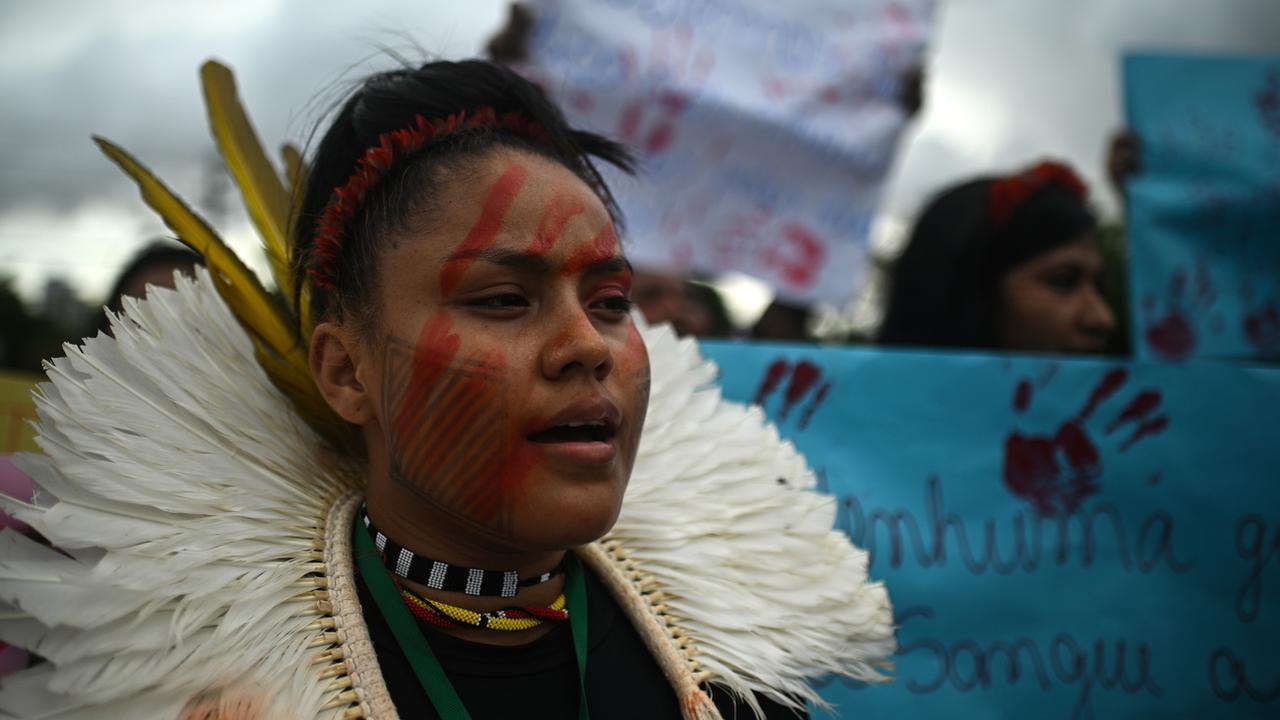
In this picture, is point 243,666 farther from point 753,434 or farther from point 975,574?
point 975,574

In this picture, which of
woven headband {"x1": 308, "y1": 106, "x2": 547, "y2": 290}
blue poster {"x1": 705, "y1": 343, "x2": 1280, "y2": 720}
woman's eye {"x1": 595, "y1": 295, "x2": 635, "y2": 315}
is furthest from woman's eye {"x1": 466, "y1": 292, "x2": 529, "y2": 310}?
blue poster {"x1": 705, "y1": 343, "x2": 1280, "y2": 720}

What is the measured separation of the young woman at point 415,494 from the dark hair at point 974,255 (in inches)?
57.5

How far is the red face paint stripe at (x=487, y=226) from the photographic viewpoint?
122 cm

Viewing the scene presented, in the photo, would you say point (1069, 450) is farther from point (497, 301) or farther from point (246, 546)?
point (246, 546)

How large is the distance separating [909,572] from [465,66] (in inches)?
52.6

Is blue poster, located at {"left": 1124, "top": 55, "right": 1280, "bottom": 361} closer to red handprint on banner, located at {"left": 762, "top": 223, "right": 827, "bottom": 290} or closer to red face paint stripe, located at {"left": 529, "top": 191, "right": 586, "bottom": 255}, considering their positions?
red handprint on banner, located at {"left": 762, "top": 223, "right": 827, "bottom": 290}

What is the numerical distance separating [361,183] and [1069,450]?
161cm

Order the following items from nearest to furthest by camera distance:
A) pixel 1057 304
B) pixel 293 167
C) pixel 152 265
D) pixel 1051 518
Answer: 1. pixel 293 167
2. pixel 1051 518
3. pixel 1057 304
4. pixel 152 265

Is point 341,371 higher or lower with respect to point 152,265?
lower

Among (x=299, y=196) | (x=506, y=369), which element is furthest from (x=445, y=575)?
(x=299, y=196)

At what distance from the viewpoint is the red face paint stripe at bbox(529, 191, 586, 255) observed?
1239 mm

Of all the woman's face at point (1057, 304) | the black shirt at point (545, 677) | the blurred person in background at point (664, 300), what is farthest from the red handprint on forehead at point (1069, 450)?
the blurred person in background at point (664, 300)

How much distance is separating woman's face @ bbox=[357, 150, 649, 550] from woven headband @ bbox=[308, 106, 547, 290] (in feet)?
0.31

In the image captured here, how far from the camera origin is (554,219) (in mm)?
1267
